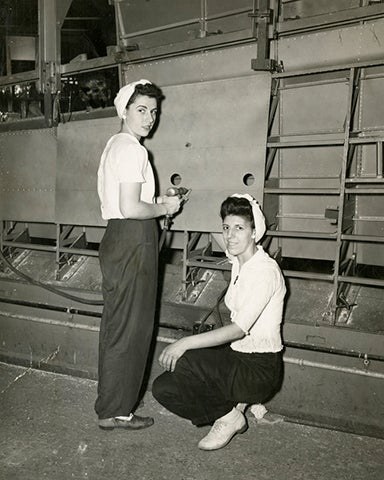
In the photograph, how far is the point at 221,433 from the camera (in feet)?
10.1

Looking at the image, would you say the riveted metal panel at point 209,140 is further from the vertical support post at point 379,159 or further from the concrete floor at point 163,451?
the concrete floor at point 163,451

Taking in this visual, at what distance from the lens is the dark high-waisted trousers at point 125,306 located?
3148 mm

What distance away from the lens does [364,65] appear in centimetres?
333

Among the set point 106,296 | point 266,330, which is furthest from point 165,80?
point 266,330

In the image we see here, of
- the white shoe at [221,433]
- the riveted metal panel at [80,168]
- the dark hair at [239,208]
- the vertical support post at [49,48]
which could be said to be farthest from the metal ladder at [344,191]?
the vertical support post at [49,48]

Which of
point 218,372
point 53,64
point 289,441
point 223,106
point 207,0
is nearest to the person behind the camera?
point 218,372

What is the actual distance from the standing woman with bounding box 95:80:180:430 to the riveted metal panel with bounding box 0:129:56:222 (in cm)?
190

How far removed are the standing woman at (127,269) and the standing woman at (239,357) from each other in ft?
1.21

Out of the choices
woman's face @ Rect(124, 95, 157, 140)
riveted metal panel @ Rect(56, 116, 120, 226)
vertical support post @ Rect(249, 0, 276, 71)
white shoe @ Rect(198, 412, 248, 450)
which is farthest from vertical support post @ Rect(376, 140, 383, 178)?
riveted metal panel @ Rect(56, 116, 120, 226)

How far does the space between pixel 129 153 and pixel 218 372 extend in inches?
57.0

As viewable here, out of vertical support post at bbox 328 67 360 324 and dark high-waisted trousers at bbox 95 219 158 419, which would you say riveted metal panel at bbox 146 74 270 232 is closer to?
vertical support post at bbox 328 67 360 324

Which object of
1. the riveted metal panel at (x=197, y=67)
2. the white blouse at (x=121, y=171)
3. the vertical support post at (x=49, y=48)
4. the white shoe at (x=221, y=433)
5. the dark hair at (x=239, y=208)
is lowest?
the white shoe at (x=221, y=433)

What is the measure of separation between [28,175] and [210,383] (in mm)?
3203

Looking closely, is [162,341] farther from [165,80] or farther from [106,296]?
[165,80]
